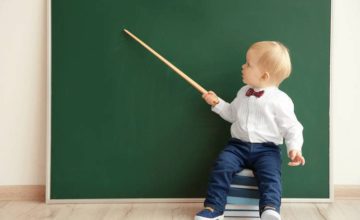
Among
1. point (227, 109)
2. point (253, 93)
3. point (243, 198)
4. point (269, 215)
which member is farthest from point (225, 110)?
point (269, 215)

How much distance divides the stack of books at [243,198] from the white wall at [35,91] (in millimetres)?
514

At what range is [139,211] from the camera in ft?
6.47

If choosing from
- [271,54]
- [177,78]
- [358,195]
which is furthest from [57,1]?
[358,195]

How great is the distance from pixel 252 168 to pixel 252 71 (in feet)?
1.26

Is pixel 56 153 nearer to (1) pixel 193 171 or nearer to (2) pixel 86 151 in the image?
(2) pixel 86 151

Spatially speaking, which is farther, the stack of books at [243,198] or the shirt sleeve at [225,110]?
the shirt sleeve at [225,110]

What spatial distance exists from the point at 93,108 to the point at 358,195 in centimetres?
125

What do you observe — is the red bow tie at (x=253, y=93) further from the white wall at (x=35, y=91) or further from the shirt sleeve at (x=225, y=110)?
the white wall at (x=35, y=91)

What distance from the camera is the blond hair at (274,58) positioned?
6.07 feet

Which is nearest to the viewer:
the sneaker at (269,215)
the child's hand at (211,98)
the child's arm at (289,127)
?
the sneaker at (269,215)

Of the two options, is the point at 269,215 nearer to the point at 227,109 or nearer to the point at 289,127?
the point at 289,127

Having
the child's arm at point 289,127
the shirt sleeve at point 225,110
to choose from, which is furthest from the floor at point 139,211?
the shirt sleeve at point 225,110

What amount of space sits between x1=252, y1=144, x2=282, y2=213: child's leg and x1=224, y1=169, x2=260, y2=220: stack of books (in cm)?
4

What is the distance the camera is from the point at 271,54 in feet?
6.06
